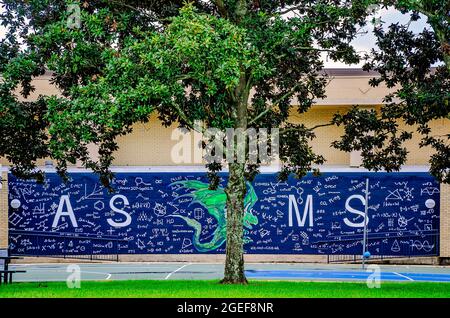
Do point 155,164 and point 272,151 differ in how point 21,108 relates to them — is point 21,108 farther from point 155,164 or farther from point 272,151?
point 155,164

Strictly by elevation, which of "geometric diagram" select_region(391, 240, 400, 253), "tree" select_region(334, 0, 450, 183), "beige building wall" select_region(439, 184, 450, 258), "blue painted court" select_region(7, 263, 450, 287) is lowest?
"blue painted court" select_region(7, 263, 450, 287)

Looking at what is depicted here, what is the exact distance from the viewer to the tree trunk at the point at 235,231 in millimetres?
20516

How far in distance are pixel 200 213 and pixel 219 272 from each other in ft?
22.4

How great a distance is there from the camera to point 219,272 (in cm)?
2914

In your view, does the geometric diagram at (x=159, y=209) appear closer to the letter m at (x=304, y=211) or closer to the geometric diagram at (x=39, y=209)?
the geometric diagram at (x=39, y=209)

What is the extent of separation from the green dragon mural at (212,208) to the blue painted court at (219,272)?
1.58 metres

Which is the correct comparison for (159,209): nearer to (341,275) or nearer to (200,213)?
(200,213)

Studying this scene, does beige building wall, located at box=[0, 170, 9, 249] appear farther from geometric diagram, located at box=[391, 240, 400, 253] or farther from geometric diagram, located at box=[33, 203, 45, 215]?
geometric diagram, located at box=[391, 240, 400, 253]

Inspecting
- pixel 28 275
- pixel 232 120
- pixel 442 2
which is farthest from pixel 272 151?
pixel 28 275

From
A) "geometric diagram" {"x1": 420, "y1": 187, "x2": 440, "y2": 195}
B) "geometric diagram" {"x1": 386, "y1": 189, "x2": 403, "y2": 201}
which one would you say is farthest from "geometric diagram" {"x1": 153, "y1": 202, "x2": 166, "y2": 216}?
"geometric diagram" {"x1": 420, "y1": 187, "x2": 440, "y2": 195}

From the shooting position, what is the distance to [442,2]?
19172mm

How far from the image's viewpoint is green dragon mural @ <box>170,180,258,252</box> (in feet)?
117

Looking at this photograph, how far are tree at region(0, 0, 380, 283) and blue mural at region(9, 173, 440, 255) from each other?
486 inches

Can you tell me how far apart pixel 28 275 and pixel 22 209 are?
8.34 m
